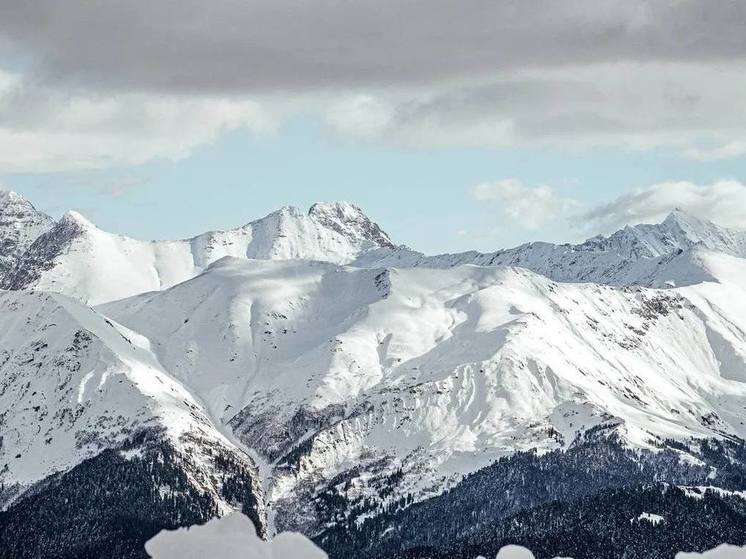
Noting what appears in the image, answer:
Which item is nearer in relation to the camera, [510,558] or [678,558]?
[510,558]

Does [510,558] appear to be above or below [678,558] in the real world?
above

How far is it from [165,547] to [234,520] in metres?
2.65

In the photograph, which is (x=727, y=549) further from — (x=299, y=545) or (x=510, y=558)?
(x=299, y=545)

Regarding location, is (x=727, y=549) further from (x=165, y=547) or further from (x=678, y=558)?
(x=165, y=547)

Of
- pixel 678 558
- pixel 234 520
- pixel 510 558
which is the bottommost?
pixel 678 558

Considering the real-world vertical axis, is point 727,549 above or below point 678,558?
above

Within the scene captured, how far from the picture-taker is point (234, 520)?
45.8 metres

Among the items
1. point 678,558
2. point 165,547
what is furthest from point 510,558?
point 678,558

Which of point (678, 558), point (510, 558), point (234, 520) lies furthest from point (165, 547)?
point (678, 558)

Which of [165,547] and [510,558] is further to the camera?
[510,558]

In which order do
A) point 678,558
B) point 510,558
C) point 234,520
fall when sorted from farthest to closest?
1. point 678,558
2. point 510,558
3. point 234,520

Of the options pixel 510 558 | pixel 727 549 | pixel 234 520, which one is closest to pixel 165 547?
pixel 234 520

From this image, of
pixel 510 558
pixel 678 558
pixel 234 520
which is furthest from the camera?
pixel 678 558

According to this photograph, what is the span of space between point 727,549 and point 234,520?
18.9 m
